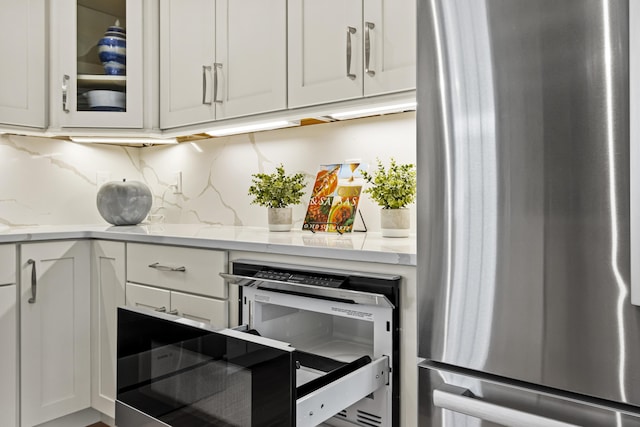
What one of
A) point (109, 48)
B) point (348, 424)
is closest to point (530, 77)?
point (348, 424)

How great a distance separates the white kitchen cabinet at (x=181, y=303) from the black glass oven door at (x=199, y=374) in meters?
0.30

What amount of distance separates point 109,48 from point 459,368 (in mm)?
2162

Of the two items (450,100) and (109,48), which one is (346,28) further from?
(109,48)

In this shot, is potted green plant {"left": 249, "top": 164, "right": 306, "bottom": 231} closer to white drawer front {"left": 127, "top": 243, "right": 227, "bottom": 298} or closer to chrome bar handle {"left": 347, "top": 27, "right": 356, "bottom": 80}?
white drawer front {"left": 127, "top": 243, "right": 227, "bottom": 298}

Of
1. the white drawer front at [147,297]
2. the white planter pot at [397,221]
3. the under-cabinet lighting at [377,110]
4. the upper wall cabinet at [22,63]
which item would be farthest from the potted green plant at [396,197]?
the upper wall cabinet at [22,63]

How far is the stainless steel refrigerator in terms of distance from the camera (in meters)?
0.72

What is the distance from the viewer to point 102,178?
8.54ft

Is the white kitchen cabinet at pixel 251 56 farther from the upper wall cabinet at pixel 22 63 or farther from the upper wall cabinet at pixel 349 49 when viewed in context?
the upper wall cabinet at pixel 22 63

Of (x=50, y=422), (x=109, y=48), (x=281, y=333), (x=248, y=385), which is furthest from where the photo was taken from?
(x=109, y=48)

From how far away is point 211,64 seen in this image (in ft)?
6.70

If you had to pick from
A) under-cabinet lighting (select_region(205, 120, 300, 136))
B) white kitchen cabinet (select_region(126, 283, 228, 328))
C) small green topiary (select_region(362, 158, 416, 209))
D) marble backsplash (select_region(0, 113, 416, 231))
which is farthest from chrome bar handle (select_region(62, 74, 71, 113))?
small green topiary (select_region(362, 158, 416, 209))

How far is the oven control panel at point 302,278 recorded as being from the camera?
48.7 inches

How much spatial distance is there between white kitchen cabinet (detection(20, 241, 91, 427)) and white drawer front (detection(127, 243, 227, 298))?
0.29 metres

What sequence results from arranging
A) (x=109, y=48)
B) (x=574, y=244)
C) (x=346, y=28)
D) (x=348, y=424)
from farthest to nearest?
(x=109, y=48) < (x=346, y=28) < (x=348, y=424) < (x=574, y=244)
